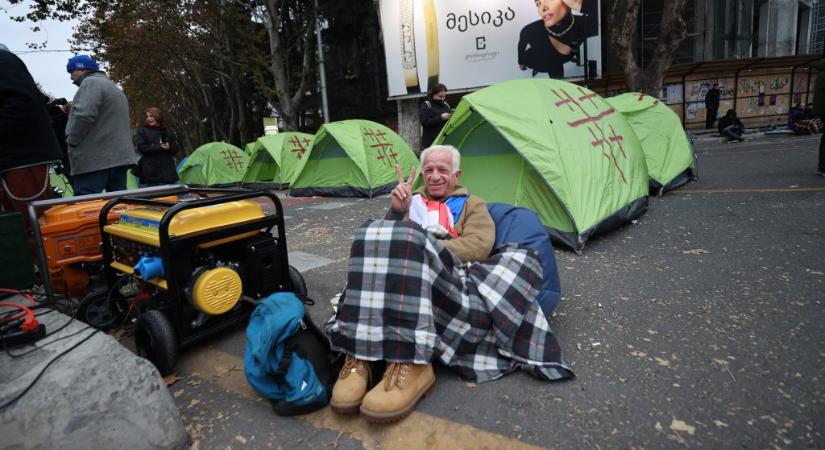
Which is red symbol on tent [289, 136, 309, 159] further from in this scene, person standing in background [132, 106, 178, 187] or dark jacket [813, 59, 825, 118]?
dark jacket [813, 59, 825, 118]

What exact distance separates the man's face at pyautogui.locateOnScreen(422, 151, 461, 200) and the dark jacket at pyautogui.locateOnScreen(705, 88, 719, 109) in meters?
17.8

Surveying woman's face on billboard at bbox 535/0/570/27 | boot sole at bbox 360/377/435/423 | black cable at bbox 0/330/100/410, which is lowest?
boot sole at bbox 360/377/435/423

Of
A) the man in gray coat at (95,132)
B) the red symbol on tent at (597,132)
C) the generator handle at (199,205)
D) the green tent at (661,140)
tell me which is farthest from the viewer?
the green tent at (661,140)

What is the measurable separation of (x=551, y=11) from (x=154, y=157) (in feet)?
45.7

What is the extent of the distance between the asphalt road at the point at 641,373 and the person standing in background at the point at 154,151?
3.21 metres

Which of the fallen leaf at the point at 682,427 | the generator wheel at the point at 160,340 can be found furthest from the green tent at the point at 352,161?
the fallen leaf at the point at 682,427

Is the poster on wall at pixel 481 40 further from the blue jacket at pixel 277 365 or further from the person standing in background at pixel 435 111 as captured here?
the blue jacket at pixel 277 365

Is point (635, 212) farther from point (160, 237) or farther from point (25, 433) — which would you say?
point (25, 433)

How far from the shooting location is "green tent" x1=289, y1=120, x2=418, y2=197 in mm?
8711

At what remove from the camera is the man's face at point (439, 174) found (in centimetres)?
267

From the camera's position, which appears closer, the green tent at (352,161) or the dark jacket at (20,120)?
the dark jacket at (20,120)

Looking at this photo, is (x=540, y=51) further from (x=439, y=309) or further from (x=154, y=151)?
(x=439, y=309)

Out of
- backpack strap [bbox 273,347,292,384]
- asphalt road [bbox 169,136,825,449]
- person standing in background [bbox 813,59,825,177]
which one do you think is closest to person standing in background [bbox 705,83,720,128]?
person standing in background [bbox 813,59,825,177]

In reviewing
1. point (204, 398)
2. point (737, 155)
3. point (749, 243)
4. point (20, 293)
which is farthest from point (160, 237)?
point (737, 155)
